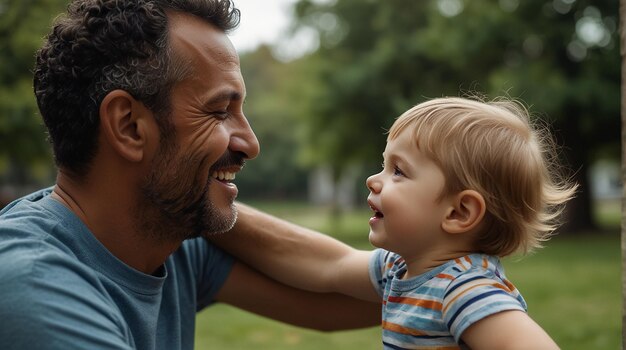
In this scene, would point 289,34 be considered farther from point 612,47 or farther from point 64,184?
point 64,184

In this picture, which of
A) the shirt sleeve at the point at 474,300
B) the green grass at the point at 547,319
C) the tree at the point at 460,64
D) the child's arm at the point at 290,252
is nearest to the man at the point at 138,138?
the child's arm at the point at 290,252

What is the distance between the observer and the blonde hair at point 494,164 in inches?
86.9

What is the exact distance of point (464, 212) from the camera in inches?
87.4

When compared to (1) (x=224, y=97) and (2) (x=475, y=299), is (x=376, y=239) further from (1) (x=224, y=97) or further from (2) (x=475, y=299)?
(1) (x=224, y=97)

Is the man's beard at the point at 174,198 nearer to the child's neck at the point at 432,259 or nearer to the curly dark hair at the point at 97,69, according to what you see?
the curly dark hair at the point at 97,69

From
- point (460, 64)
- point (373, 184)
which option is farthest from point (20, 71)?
point (373, 184)

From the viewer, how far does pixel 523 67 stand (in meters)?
20.3

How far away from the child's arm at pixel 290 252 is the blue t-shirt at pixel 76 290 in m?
0.19

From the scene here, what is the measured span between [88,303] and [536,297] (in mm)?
9599

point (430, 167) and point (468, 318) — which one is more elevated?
point (430, 167)

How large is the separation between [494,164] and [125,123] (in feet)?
3.60

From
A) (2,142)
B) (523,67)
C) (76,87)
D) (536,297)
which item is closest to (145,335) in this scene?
(76,87)

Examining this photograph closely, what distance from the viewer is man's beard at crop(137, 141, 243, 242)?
2.38m

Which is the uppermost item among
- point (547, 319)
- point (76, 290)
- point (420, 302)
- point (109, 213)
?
point (547, 319)
